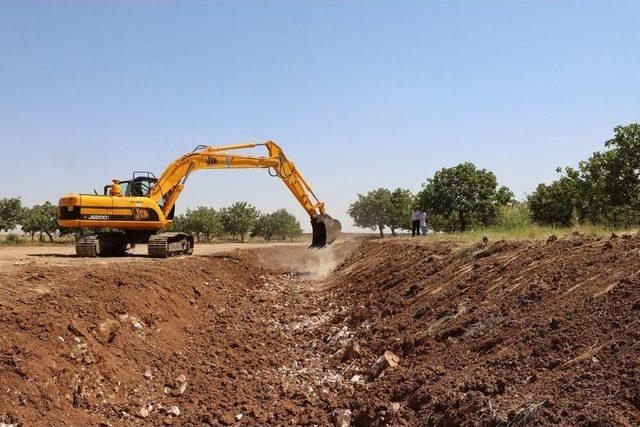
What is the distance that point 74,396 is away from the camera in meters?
6.96

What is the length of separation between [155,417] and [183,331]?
386 centimetres

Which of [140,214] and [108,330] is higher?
[140,214]

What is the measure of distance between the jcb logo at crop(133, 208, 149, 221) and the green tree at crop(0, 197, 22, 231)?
137 ft

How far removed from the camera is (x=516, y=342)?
611 cm

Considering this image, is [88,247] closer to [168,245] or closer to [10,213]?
[168,245]

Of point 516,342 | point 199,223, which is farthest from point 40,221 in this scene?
point 516,342

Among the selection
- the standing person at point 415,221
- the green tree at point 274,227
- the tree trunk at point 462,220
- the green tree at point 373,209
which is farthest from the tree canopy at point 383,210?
the standing person at point 415,221

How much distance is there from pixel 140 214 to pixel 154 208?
1.72 feet

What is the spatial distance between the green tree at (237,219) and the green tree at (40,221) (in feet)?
62.3

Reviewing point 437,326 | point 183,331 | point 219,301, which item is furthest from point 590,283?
point 219,301

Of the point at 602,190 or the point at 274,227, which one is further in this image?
the point at 274,227

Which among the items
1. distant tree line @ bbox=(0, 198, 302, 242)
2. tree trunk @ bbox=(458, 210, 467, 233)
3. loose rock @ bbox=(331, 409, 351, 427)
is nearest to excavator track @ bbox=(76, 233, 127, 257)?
loose rock @ bbox=(331, 409, 351, 427)

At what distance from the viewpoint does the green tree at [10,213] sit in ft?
173

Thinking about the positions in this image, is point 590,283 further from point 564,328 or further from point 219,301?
point 219,301
